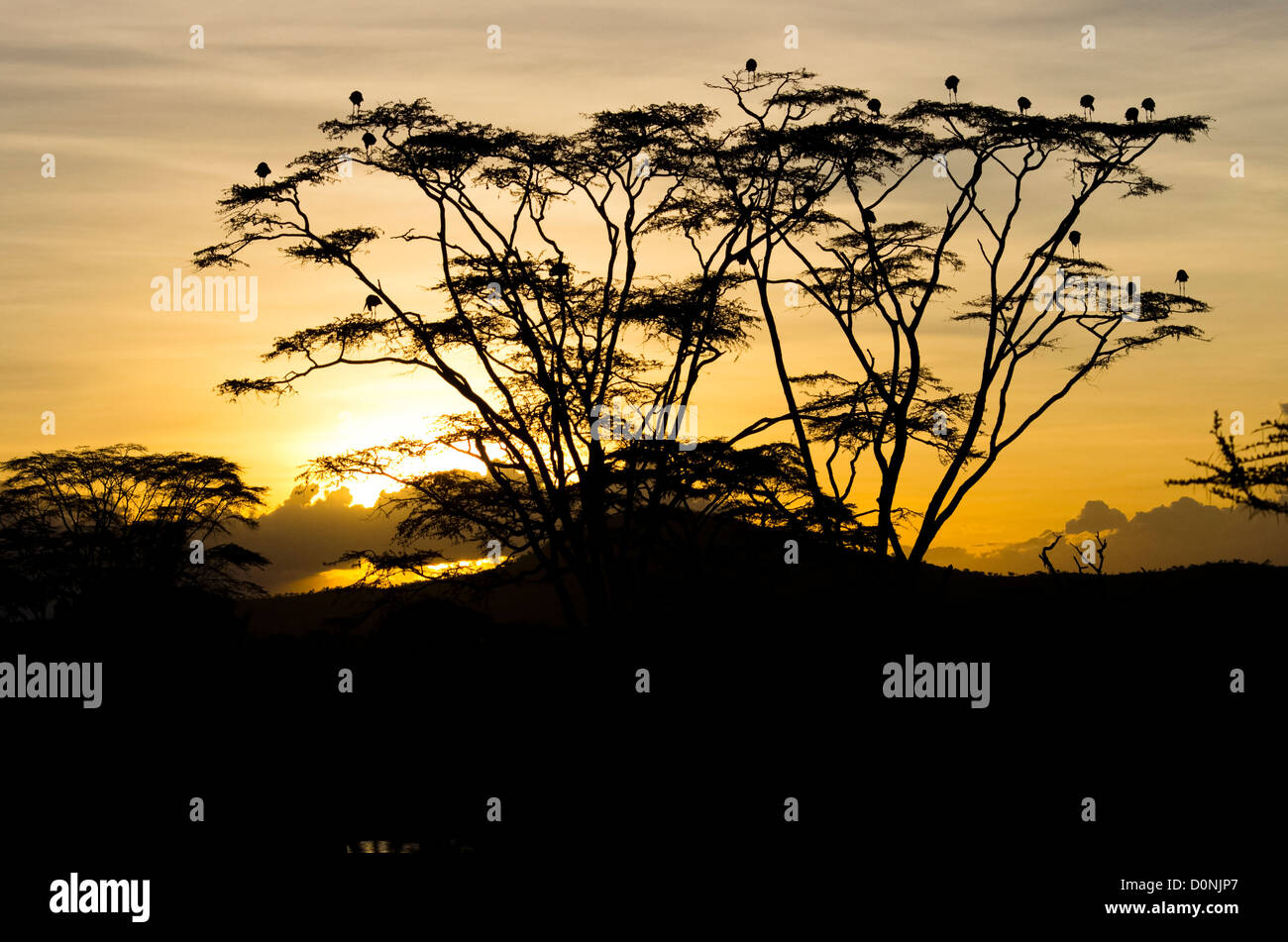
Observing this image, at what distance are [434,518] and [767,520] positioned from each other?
24.0ft

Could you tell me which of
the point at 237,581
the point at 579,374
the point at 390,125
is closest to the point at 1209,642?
the point at 579,374

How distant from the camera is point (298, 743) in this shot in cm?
2322

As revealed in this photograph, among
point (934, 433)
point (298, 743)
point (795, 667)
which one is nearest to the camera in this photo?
point (298, 743)

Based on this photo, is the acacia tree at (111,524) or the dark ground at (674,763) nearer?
the dark ground at (674,763)

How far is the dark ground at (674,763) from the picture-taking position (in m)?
15.2

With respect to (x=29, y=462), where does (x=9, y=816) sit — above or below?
below

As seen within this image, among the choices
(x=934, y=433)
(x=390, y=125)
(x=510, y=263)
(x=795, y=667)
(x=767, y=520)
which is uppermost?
(x=390, y=125)

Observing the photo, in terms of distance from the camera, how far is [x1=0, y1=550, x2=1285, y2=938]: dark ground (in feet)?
50.0

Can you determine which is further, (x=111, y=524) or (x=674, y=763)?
(x=111, y=524)

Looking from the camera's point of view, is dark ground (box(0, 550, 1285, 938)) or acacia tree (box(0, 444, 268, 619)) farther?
acacia tree (box(0, 444, 268, 619))

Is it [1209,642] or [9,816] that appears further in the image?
[1209,642]

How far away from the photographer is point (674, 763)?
21.1m
